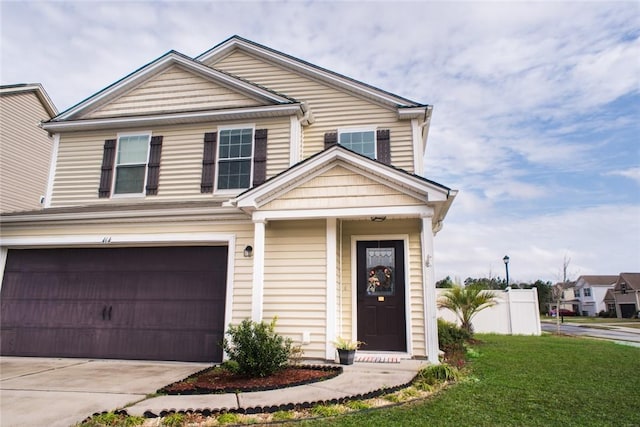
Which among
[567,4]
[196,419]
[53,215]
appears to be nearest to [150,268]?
[53,215]

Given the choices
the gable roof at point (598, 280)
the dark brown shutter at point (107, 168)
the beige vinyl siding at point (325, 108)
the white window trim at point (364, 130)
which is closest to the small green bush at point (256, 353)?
the beige vinyl siding at point (325, 108)

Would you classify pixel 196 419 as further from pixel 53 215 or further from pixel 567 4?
pixel 567 4

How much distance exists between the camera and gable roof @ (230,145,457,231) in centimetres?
693

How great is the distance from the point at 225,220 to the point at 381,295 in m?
3.47

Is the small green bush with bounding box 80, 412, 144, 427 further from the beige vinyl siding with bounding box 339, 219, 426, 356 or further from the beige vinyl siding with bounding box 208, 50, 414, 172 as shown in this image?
the beige vinyl siding with bounding box 208, 50, 414, 172

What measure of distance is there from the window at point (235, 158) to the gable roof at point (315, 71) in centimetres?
235

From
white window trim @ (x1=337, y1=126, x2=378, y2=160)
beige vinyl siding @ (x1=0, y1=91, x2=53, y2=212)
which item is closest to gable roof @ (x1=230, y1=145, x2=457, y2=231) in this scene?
white window trim @ (x1=337, y1=126, x2=378, y2=160)

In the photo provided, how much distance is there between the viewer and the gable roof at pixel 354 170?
22.7 ft

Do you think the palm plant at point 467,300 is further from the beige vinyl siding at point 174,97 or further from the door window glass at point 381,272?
the beige vinyl siding at point 174,97

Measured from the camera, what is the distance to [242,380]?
5.89 m

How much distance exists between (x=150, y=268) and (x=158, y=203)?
1545 mm

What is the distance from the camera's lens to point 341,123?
1023 cm

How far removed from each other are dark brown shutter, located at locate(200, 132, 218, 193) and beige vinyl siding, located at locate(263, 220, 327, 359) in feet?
7.36

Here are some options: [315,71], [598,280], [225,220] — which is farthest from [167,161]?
[598,280]
